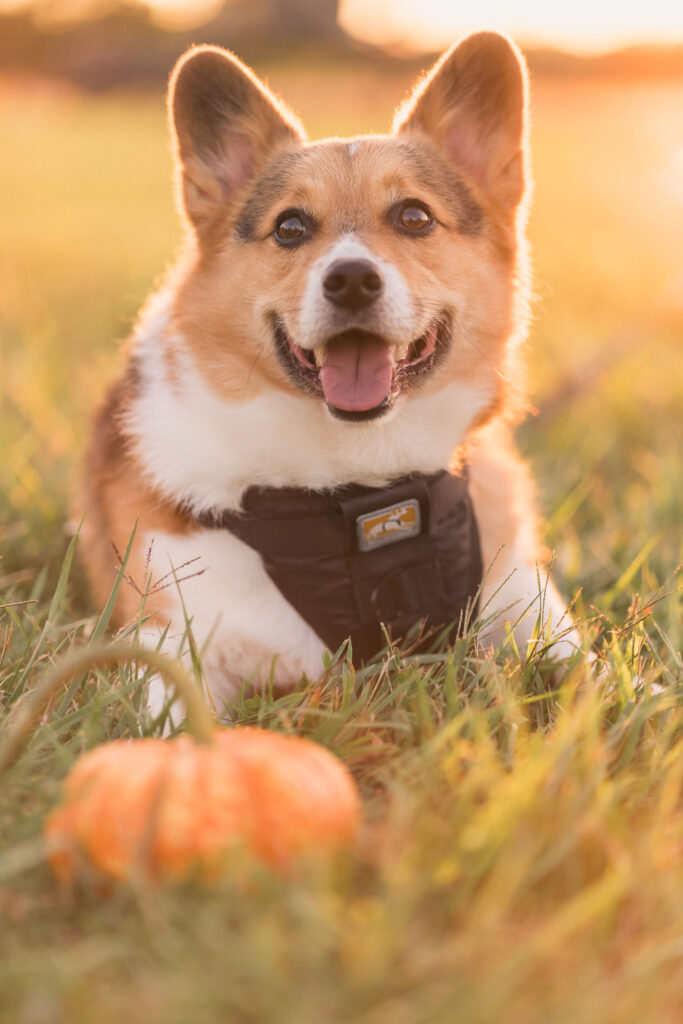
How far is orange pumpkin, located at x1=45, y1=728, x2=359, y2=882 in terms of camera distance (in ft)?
5.00

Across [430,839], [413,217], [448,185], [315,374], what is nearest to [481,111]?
[448,185]

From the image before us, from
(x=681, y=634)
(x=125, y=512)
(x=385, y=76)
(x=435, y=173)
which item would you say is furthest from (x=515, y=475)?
(x=385, y=76)

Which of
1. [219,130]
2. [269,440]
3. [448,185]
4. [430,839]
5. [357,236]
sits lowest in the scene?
[430,839]

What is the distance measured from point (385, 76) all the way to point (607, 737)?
83.7ft

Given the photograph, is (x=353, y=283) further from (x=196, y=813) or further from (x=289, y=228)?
(x=196, y=813)

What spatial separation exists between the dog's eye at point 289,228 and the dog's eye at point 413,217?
12.0 inches

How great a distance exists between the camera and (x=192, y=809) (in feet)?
5.03

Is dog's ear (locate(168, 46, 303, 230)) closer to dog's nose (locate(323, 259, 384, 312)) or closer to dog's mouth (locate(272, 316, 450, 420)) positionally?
dog's mouth (locate(272, 316, 450, 420))

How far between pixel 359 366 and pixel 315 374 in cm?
14

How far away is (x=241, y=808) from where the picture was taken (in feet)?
5.06

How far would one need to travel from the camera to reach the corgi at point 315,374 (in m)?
2.73

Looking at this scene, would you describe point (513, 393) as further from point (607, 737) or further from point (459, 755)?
point (459, 755)

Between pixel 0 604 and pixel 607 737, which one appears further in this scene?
pixel 0 604

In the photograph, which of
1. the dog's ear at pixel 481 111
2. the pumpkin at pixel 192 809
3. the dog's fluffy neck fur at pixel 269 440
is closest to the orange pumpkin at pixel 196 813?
the pumpkin at pixel 192 809
